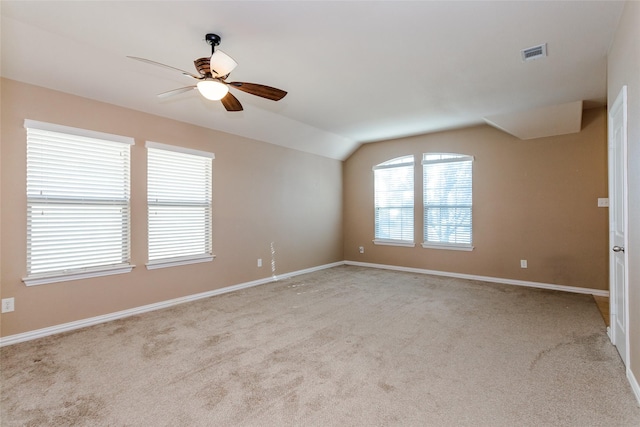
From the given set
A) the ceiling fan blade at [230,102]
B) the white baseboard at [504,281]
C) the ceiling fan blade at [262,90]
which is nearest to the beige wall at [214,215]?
the white baseboard at [504,281]

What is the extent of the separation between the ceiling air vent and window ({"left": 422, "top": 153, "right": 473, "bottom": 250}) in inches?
102

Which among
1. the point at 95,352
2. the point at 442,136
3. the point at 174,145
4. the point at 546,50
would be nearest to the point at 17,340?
the point at 95,352

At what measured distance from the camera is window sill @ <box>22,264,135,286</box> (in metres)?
3.06

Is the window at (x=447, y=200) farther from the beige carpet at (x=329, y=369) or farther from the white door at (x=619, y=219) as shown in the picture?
the white door at (x=619, y=219)

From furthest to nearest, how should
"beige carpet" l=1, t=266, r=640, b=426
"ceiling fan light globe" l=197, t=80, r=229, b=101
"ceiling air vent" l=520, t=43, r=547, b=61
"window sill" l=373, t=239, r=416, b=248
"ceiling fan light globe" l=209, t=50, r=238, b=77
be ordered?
"window sill" l=373, t=239, r=416, b=248 < "ceiling air vent" l=520, t=43, r=547, b=61 < "ceiling fan light globe" l=197, t=80, r=229, b=101 < "ceiling fan light globe" l=209, t=50, r=238, b=77 < "beige carpet" l=1, t=266, r=640, b=426

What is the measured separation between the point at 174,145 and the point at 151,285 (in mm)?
1835

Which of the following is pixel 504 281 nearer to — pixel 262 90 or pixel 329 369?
pixel 329 369

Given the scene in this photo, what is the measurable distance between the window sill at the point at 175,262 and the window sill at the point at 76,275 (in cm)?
24

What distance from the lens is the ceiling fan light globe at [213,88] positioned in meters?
2.49

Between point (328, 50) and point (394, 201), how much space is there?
401 cm

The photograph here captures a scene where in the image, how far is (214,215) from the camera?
15.3 feet

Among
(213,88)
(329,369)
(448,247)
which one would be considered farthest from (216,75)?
(448,247)

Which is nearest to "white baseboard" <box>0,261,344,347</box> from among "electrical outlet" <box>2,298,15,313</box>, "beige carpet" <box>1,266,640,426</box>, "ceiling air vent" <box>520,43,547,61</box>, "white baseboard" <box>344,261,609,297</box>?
"beige carpet" <box>1,266,640,426</box>

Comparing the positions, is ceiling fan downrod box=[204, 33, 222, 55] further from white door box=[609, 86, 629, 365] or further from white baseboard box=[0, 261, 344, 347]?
white door box=[609, 86, 629, 365]
